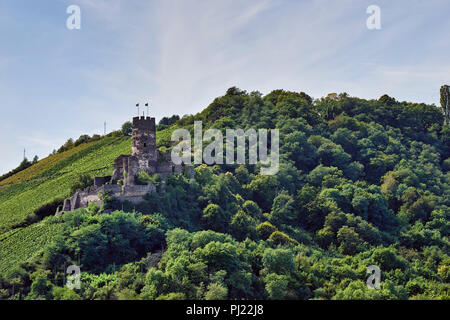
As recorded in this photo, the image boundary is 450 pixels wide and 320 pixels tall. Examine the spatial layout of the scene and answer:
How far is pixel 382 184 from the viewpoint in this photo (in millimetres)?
72812

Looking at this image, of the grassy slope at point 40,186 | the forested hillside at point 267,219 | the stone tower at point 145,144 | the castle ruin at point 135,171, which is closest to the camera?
the forested hillside at point 267,219

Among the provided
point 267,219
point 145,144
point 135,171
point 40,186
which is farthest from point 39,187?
point 267,219

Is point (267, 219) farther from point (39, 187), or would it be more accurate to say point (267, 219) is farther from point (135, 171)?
point (39, 187)

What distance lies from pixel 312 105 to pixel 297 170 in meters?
25.6

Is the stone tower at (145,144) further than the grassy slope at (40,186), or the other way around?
the stone tower at (145,144)

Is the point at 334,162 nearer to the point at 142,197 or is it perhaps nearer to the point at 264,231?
the point at 264,231

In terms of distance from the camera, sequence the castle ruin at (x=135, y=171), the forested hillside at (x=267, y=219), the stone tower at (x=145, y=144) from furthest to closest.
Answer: the stone tower at (x=145, y=144)
the castle ruin at (x=135, y=171)
the forested hillside at (x=267, y=219)

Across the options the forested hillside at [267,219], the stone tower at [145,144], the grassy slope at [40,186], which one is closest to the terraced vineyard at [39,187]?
the grassy slope at [40,186]

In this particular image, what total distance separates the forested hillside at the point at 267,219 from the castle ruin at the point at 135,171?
868 millimetres

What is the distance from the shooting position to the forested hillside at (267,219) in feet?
129

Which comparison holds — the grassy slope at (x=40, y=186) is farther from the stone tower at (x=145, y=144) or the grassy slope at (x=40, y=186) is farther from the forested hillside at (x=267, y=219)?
the stone tower at (x=145, y=144)

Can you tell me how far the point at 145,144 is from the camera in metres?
49.8

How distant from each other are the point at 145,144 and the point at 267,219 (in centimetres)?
1502

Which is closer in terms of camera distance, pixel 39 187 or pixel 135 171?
pixel 135 171
